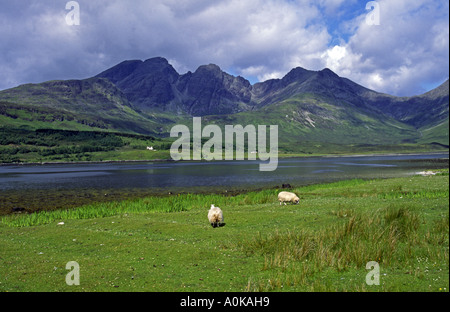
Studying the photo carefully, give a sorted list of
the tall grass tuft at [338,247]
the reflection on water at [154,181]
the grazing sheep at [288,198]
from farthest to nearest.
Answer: the reflection on water at [154,181] → the grazing sheep at [288,198] → the tall grass tuft at [338,247]

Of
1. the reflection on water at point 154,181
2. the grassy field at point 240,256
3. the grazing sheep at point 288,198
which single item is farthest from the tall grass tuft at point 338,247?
the reflection on water at point 154,181

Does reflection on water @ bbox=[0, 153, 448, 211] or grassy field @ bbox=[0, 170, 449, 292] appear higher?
grassy field @ bbox=[0, 170, 449, 292]

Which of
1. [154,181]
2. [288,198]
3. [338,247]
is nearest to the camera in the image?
[338,247]

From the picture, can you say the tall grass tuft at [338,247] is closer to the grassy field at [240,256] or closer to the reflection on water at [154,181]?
the grassy field at [240,256]

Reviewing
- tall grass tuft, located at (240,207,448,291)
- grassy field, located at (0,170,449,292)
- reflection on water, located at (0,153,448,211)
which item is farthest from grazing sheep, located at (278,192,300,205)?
reflection on water, located at (0,153,448,211)

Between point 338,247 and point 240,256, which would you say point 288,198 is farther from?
point 240,256

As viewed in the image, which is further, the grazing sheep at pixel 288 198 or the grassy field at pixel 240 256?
the grazing sheep at pixel 288 198

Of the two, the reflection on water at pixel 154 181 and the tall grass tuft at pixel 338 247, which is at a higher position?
the tall grass tuft at pixel 338 247

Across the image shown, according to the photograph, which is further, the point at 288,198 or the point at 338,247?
the point at 288,198

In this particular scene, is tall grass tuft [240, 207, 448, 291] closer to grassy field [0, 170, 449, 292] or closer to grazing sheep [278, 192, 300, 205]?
grassy field [0, 170, 449, 292]

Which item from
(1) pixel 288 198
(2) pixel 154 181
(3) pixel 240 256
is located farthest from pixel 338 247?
(2) pixel 154 181
